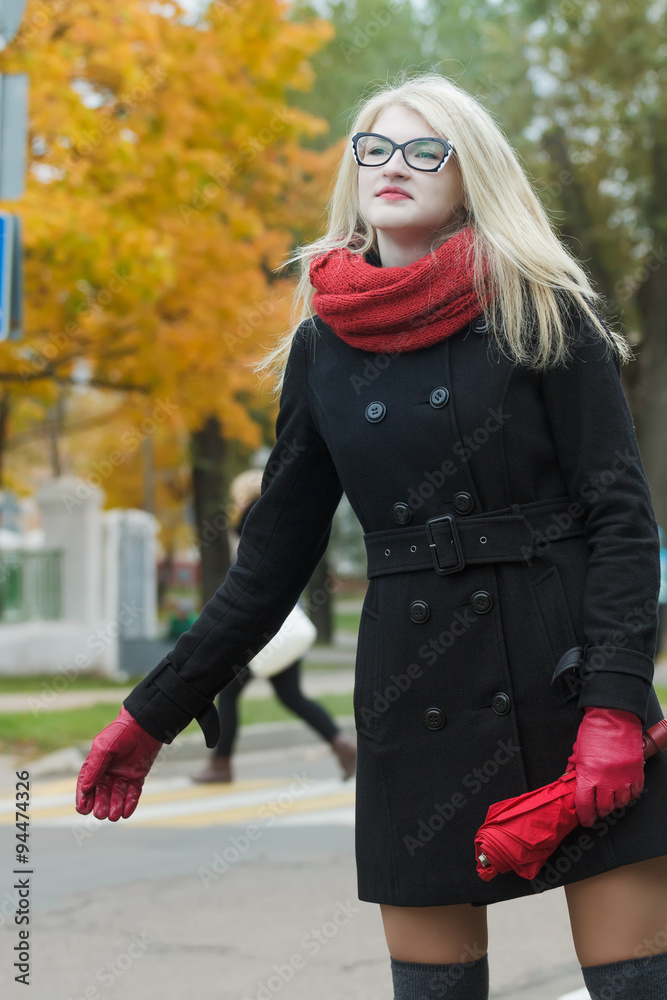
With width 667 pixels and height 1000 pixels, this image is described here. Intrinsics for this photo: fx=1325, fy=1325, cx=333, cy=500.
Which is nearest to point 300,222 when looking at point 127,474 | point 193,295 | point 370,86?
point 193,295

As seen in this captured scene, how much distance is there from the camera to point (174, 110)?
11836mm

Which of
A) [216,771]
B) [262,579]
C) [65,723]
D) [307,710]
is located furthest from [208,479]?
[262,579]

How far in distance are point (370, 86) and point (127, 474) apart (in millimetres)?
37928

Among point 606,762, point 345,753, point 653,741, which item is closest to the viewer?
point 606,762

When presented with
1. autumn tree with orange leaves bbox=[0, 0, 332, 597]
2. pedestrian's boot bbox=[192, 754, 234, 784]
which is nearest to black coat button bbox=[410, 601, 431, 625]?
pedestrian's boot bbox=[192, 754, 234, 784]

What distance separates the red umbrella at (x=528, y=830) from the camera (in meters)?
2.01

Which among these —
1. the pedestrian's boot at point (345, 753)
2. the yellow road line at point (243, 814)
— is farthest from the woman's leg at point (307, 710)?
the yellow road line at point (243, 814)

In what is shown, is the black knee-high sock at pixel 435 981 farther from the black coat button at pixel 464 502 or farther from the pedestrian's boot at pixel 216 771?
the pedestrian's boot at pixel 216 771

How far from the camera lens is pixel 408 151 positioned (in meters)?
2.35

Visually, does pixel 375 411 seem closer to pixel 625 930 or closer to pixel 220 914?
pixel 625 930

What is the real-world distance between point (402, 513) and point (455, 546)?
113 millimetres

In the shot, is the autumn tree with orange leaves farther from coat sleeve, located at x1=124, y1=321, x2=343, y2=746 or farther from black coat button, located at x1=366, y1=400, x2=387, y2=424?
black coat button, located at x1=366, y1=400, x2=387, y2=424

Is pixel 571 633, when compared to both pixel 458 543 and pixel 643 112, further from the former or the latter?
pixel 643 112

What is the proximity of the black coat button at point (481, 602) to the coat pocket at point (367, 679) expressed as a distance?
200 millimetres
